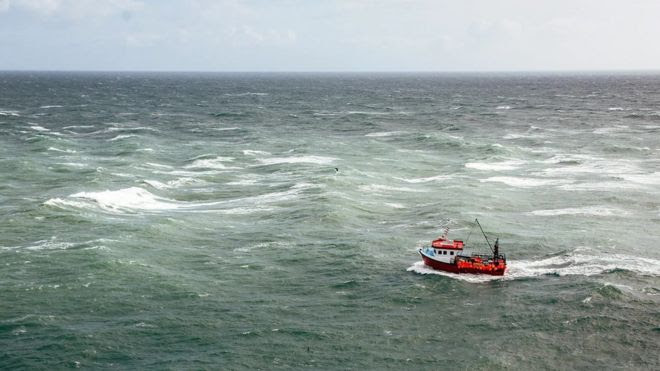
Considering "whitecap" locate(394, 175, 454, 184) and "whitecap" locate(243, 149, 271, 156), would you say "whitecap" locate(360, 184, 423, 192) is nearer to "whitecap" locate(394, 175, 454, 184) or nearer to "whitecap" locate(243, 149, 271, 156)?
"whitecap" locate(394, 175, 454, 184)

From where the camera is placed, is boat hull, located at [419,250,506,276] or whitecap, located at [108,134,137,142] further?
whitecap, located at [108,134,137,142]

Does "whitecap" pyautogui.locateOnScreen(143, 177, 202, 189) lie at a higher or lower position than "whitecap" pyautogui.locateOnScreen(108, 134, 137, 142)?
lower

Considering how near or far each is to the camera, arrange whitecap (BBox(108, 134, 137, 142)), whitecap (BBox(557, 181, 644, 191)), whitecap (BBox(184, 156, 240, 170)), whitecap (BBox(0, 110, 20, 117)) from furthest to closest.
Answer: whitecap (BBox(0, 110, 20, 117)) → whitecap (BBox(108, 134, 137, 142)) → whitecap (BBox(184, 156, 240, 170)) → whitecap (BBox(557, 181, 644, 191))

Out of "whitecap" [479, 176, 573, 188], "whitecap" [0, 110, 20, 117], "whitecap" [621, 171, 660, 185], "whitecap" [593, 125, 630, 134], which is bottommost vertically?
"whitecap" [479, 176, 573, 188]

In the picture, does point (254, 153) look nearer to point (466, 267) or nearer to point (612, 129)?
point (466, 267)

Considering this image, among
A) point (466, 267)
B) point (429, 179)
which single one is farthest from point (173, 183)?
point (466, 267)

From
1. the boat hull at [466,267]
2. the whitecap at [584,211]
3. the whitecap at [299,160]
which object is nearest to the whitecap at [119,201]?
the whitecap at [299,160]

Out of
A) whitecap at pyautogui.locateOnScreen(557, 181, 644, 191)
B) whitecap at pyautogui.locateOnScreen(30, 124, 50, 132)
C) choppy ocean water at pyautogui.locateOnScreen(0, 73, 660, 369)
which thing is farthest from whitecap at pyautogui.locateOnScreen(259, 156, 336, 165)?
whitecap at pyautogui.locateOnScreen(30, 124, 50, 132)

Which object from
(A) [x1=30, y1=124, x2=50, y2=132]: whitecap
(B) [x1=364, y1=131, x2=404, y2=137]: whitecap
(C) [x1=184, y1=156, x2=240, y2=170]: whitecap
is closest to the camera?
(C) [x1=184, y1=156, x2=240, y2=170]: whitecap
